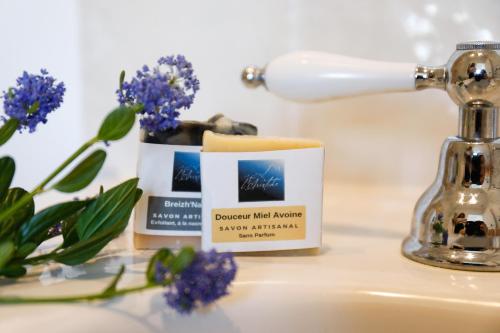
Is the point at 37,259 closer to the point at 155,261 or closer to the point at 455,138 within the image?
the point at 155,261

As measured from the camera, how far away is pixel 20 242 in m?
0.39

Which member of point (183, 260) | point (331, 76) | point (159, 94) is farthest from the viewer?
point (331, 76)

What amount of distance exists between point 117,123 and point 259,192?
0.12 meters

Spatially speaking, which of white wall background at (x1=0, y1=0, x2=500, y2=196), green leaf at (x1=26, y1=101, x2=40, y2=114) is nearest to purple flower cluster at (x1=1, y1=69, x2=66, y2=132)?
green leaf at (x1=26, y1=101, x2=40, y2=114)

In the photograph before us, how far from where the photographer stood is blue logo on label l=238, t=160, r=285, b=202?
45 centimetres

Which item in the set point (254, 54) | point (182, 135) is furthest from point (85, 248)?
point (254, 54)

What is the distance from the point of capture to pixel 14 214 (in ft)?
1.25

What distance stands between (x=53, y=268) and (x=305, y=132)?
0.37m

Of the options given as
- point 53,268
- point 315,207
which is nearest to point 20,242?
point 53,268

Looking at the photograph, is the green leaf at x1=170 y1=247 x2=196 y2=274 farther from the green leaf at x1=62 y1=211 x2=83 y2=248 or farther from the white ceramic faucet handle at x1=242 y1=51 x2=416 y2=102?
the white ceramic faucet handle at x1=242 y1=51 x2=416 y2=102

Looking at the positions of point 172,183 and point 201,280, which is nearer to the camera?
point 201,280

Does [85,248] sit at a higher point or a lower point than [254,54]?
lower

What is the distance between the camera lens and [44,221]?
0.40 meters

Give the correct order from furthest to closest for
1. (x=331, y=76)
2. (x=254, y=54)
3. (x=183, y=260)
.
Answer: (x=254, y=54), (x=331, y=76), (x=183, y=260)
